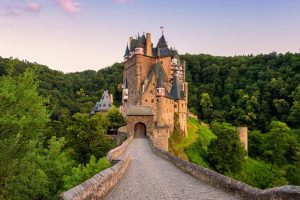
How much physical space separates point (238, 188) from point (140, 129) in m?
34.2

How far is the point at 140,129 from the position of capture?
45188 millimetres

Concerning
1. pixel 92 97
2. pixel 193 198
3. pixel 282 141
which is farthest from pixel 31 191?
pixel 92 97

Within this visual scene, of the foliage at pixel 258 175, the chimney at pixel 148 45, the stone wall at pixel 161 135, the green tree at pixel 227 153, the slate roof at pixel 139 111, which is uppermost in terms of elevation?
the chimney at pixel 148 45

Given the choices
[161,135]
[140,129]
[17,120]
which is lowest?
[161,135]

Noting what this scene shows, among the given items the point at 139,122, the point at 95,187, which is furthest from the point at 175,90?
the point at 95,187

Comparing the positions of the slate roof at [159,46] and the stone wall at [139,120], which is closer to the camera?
the stone wall at [139,120]

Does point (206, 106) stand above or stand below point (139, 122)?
above

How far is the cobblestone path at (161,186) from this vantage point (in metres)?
11.4

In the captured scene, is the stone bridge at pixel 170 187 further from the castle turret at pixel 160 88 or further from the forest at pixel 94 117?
the castle turret at pixel 160 88

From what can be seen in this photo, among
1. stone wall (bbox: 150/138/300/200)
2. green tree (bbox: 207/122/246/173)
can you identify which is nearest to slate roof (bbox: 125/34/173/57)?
green tree (bbox: 207/122/246/173)

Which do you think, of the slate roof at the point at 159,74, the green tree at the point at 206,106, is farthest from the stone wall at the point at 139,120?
the green tree at the point at 206,106

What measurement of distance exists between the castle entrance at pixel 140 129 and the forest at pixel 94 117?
4.11 metres

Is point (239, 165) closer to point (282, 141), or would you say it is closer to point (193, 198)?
point (282, 141)

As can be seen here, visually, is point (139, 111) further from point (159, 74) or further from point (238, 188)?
point (238, 188)
